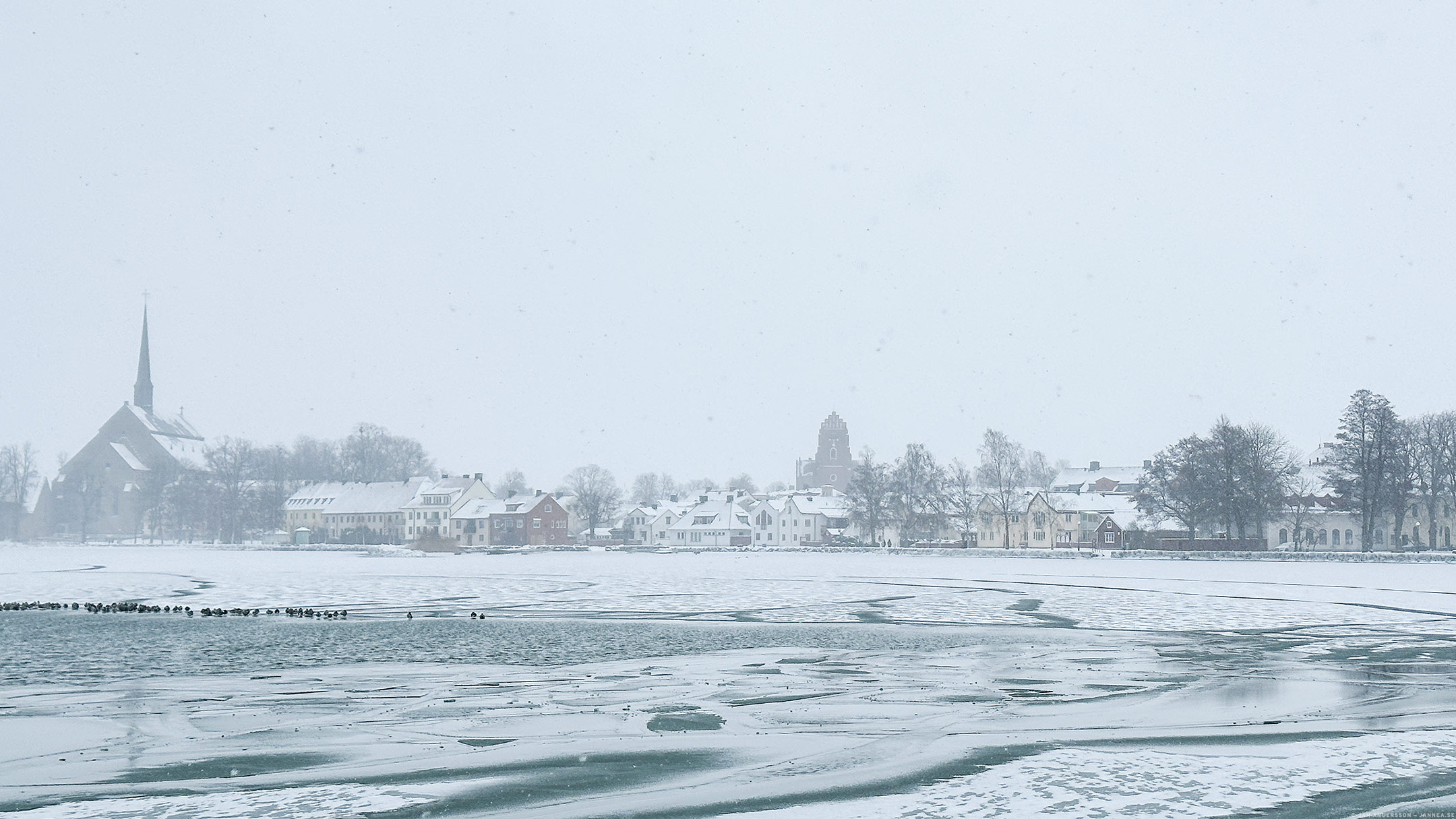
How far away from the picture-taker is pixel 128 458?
589ft

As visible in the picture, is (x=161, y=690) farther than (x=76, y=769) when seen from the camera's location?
Yes

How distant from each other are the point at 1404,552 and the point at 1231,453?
13.5m

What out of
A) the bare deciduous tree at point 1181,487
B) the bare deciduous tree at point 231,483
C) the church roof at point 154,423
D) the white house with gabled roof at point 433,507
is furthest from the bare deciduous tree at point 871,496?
the church roof at point 154,423

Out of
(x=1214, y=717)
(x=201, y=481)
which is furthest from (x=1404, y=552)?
(x=201, y=481)

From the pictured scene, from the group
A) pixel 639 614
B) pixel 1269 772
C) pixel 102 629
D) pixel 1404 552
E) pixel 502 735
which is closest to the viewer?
pixel 1269 772

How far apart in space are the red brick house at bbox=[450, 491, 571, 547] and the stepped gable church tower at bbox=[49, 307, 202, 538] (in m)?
39.0

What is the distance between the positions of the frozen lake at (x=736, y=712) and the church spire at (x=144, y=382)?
17947cm

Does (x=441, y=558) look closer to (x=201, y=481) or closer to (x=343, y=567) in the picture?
(x=343, y=567)

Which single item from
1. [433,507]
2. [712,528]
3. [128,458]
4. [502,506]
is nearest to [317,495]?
[433,507]

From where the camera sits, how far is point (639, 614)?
103 feet

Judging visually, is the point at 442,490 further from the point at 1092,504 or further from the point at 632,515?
the point at 1092,504

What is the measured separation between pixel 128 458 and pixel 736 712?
187 meters

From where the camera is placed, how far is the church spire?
196 m

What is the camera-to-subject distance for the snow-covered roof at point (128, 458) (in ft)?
583
